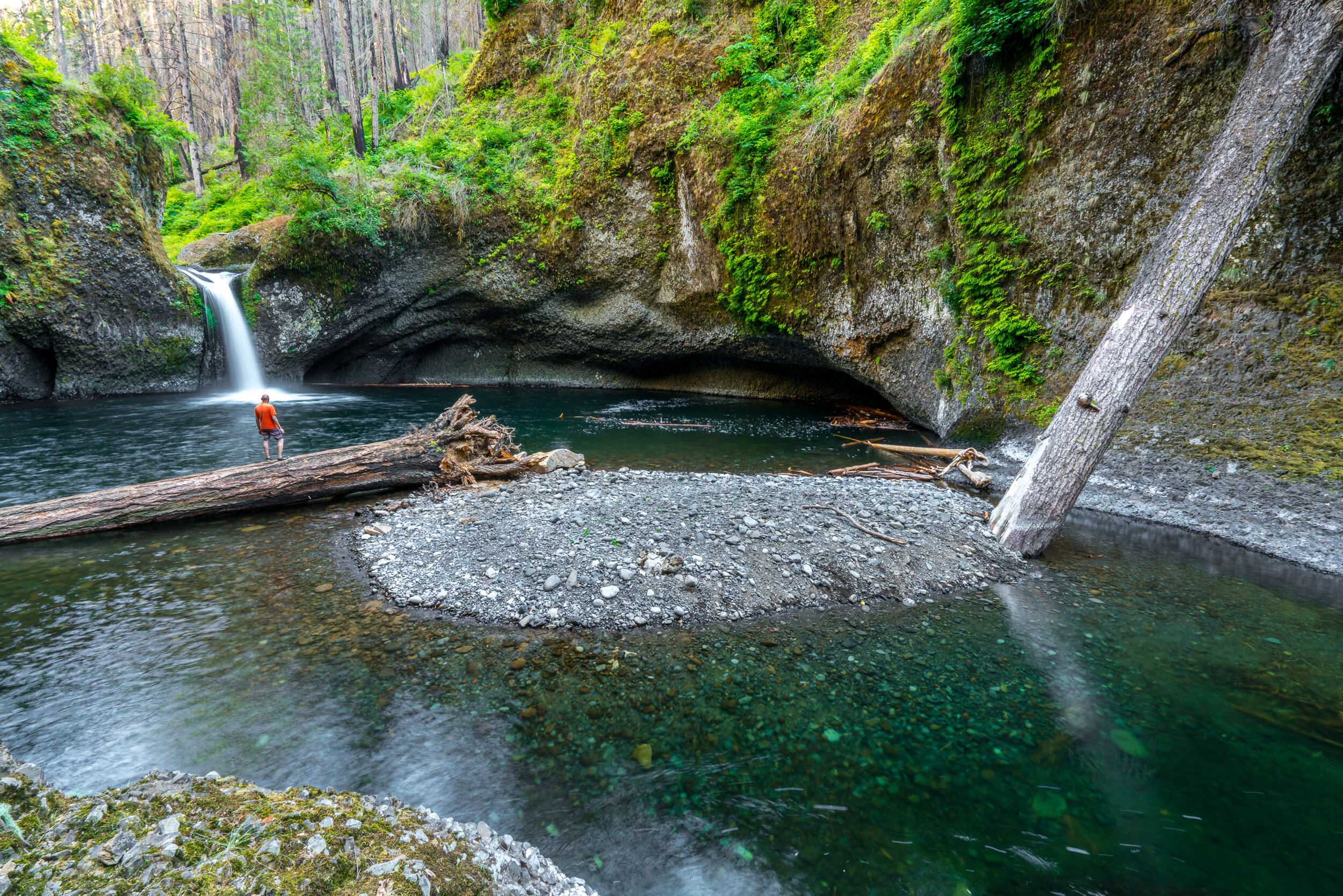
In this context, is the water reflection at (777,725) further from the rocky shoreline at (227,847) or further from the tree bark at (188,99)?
the tree bark at (188,99)

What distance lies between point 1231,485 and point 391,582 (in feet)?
33.0

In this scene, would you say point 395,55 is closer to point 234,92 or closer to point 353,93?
point 234,92

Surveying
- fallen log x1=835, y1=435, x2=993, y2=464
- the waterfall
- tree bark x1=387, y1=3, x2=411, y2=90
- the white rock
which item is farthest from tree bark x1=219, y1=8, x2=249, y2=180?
fallen log x1=835, y1=435, x2=993, y2=464

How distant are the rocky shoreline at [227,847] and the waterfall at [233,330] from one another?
2000 cm

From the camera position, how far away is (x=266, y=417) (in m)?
9.09

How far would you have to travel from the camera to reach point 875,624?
189 inches

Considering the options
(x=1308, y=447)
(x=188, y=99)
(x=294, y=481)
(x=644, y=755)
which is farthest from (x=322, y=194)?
(x=188, y=99)

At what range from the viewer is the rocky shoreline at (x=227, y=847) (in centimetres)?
Answer: 152

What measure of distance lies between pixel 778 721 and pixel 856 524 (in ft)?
10.0

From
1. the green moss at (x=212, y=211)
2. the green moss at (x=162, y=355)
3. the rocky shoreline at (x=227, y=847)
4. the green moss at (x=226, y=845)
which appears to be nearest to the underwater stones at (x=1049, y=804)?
the rocky shoreline at (x=227, y=847)

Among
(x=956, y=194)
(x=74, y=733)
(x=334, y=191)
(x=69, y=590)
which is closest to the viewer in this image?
(x=74, y=733)

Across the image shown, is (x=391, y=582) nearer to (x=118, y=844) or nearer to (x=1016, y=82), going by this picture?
Answer: (x=118, y=844)

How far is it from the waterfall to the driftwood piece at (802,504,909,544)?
1923 cm

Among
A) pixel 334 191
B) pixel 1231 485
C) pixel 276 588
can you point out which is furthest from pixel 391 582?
pixel 334 191
